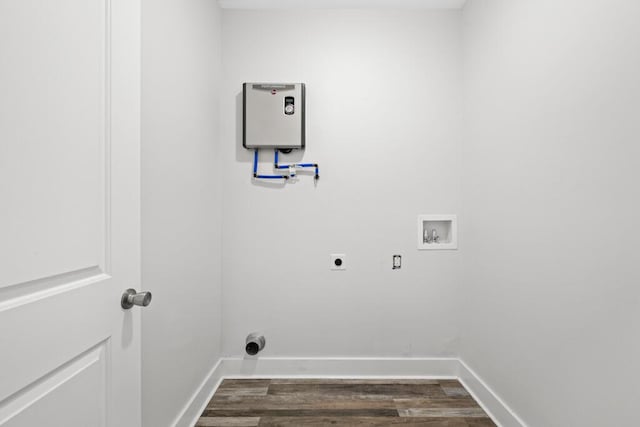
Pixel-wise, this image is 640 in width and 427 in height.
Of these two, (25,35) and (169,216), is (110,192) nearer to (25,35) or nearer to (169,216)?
(25,35)

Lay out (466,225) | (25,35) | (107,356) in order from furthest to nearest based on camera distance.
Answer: (466,225), (107,356), (25,35)

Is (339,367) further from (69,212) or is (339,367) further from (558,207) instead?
(69,212)

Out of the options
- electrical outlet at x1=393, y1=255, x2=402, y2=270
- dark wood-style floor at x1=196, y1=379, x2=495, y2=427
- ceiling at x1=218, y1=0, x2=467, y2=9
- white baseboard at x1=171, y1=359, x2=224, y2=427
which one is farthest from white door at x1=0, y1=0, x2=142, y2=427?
electrical outlet at x1=393, y1=255, x2=402, y2=270

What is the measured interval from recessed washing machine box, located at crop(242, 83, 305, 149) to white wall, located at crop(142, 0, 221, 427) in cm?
22

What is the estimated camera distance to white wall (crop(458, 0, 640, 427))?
1.06 metres

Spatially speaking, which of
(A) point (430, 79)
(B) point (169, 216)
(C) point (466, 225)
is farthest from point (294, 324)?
(A) point (430, 79)

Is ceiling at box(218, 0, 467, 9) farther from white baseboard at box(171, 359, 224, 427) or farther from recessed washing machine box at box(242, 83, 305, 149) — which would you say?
white baseboard at box(171, 359, 224, 427)

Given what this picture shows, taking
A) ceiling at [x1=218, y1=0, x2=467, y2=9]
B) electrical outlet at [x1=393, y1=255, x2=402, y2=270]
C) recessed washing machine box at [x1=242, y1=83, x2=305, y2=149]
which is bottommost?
electrical outlet at [x1=393, y1=255, x2=402, y2=270]

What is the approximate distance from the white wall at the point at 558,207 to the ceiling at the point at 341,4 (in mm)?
258

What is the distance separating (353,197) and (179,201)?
42.5 inches

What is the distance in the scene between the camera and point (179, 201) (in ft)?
5.19

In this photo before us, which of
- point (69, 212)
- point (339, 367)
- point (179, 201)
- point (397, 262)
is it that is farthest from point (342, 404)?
point (69, 212)

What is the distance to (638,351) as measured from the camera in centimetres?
100

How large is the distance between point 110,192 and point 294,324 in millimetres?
1600
